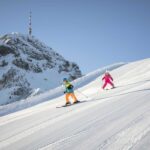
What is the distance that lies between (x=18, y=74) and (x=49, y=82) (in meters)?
5.80

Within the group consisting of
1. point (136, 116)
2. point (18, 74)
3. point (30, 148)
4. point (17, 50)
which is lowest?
point (30, 148)

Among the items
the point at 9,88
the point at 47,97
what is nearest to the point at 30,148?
the point at 47,97

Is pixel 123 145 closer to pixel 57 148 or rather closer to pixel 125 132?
pixel 125 132

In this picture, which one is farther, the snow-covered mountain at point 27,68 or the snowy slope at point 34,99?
the snow-covered mountain at point 27,68

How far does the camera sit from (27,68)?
5088 centimetres

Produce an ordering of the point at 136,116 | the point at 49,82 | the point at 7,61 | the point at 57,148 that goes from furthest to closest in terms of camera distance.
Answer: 1. the point at 7,61
2. the point at 49,82
3. the point at 136,116
4. the point at 57,148

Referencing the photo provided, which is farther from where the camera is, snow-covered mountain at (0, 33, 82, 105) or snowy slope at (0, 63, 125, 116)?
snow-covered mountain at (0, 33, 82, 105)

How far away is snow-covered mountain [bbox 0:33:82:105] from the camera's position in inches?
1698

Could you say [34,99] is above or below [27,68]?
below

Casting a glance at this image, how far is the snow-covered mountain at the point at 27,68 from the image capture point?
43.1 meters

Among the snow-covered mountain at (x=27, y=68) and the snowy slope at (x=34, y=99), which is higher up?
the snow-covered mountain at (x=27, y=68)

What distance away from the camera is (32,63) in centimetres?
5338

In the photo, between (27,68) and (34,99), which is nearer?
(34,99)

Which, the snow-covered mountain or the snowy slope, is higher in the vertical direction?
the snow-covered mountain
